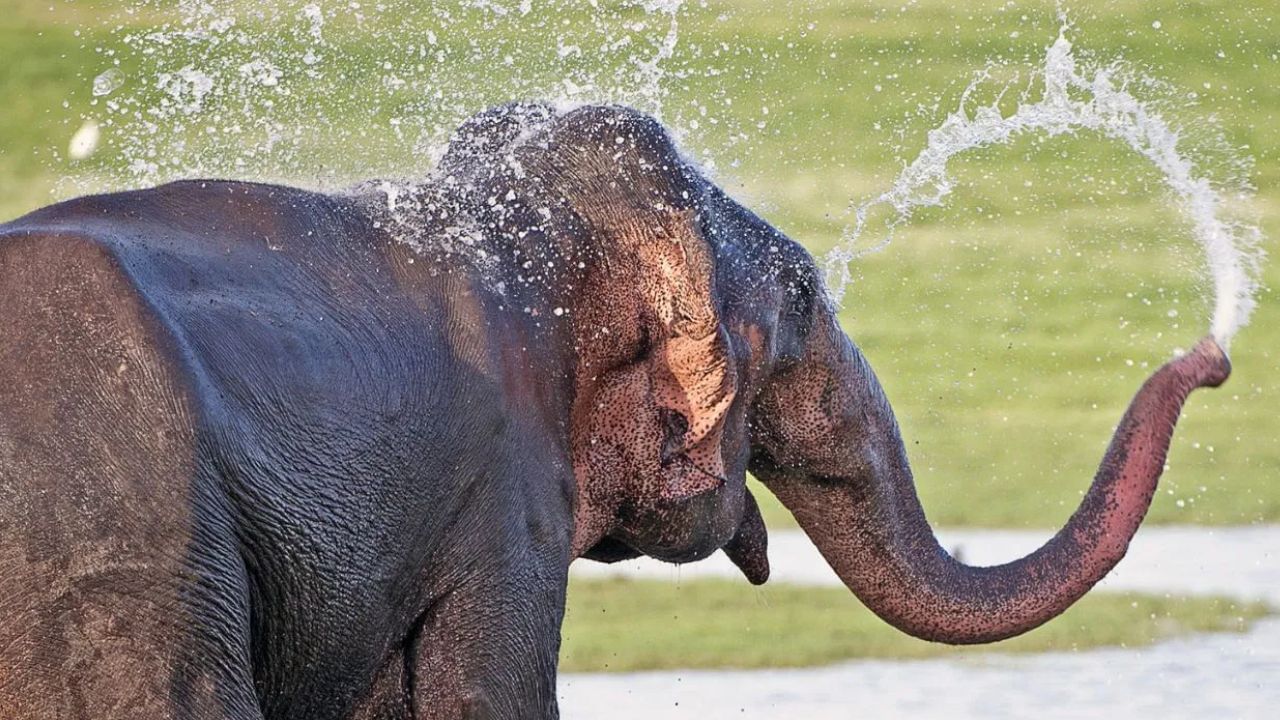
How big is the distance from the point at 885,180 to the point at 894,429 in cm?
1006

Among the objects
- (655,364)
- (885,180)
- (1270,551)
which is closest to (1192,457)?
(1270,551)

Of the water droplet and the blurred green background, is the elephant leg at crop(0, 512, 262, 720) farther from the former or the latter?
the blurred green background

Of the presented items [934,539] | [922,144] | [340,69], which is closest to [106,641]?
[934,539]

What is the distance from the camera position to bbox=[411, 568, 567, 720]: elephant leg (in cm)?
452

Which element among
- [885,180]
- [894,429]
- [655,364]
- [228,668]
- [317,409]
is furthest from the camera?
[885,180]

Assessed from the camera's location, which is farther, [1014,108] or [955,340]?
[1014,108]

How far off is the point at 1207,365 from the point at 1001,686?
2.87 m

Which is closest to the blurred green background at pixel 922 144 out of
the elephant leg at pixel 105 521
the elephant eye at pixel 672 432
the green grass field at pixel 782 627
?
the green grass field at pixel 782 627

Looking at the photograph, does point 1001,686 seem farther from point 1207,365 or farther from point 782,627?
point 1207,365

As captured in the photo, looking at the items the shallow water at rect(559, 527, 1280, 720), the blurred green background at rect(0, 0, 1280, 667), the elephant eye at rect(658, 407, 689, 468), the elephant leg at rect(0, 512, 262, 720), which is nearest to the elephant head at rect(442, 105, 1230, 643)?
the elephant eye at rect(658, 407, 689, 468)

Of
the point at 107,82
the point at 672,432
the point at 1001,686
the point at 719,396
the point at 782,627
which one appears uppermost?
the point at 719,396

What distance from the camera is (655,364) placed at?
4.95 metres

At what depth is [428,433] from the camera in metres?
4.39

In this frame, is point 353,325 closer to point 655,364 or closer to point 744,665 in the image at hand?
point 655,364
